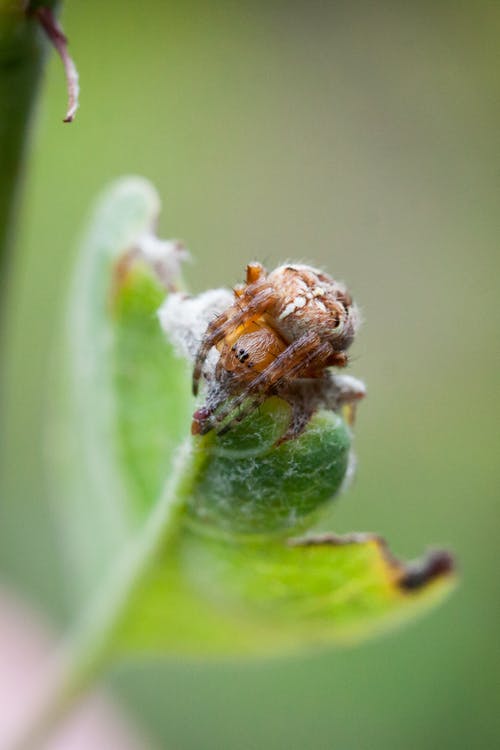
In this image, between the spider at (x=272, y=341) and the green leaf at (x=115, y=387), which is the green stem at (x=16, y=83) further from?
the spider at (x=272, y=341)

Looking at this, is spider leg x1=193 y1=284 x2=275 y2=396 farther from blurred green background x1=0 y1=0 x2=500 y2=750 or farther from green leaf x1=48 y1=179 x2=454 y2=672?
blurred green background x1=0 y1=0 x2=500 y2=750

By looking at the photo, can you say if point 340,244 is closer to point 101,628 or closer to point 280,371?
point 101,628

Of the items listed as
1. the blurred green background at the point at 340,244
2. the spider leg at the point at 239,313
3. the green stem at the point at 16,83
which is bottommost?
the spider leg at the point at 239,313

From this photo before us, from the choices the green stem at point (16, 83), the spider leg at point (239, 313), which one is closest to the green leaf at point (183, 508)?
the spider leg at point (239, 313)

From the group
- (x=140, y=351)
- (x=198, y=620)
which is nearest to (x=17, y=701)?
(x=198, y=620)

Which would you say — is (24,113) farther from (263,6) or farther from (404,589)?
(263,6)

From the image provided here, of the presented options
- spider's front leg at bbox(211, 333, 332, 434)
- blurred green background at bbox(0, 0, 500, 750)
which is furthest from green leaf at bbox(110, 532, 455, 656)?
blurred green background at bbox(0, 0, 500, 750)
